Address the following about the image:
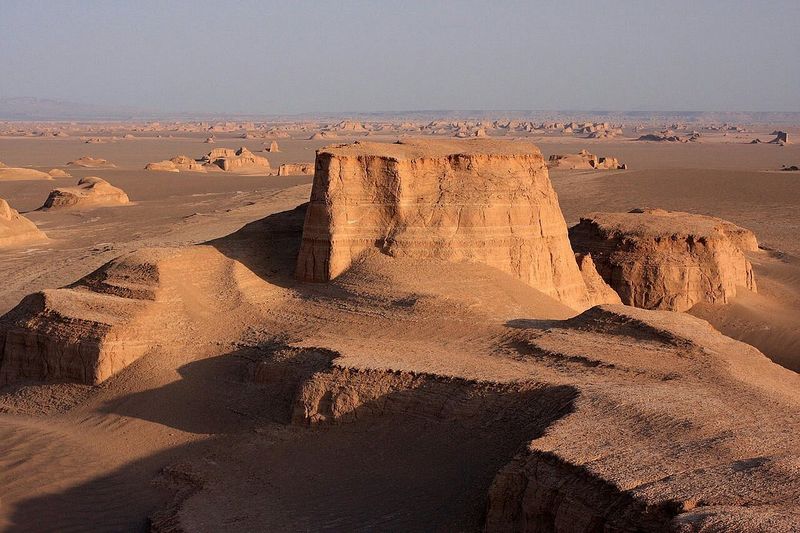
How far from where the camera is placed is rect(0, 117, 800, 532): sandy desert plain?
856 centimetres

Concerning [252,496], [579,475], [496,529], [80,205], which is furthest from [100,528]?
[80,205]

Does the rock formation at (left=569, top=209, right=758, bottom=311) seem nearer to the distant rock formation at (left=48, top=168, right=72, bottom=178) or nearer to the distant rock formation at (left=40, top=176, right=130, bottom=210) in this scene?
the distant rock formation at (left=40, top=176, right=130, bottom=210)

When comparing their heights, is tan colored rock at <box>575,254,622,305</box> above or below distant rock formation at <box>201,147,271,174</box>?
above

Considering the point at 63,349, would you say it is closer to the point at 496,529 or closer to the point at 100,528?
the point at 100,528

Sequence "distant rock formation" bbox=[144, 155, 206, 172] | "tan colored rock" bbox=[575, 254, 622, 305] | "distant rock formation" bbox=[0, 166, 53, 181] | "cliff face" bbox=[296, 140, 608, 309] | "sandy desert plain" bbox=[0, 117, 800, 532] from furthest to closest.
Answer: "distant rock formation" bbox=[144, 155, 206, 172], "distant rock formation" bbox=[0, 166, 53, 181], "tan colored rock" bbox=[575, 254, 622, 305], "cliff face" bbox=[296, 140, 608, 309], "sandy desert plain" bbox=[0, 117, 800, 532]

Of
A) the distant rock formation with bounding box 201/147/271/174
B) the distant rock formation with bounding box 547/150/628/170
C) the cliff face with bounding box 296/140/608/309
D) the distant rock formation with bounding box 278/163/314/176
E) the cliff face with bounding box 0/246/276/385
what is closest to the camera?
the cliff face with bounding box 0/246/276/385

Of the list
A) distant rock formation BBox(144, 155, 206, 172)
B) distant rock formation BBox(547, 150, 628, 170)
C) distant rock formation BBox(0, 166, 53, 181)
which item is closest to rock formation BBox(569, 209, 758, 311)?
distant rock formation BBox(547, 150, 628, 170)

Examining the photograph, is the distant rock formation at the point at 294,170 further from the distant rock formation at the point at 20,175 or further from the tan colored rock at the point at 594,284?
the tan colored rock at the point at 594,284

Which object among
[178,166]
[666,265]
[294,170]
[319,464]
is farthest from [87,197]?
[319,464]

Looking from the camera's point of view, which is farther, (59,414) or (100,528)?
(59,414)

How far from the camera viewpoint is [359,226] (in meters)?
15.7

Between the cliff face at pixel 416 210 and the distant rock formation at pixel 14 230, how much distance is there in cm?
1766

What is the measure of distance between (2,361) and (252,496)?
6569 mm

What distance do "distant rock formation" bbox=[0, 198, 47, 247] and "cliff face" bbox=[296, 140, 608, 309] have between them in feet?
57.9
